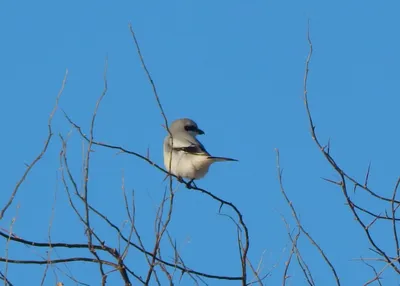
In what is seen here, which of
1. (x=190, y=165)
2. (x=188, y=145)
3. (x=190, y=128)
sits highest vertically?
(x=190, y=128)

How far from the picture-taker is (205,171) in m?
7.87

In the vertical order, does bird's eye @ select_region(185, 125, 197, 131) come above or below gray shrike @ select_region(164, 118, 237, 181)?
above

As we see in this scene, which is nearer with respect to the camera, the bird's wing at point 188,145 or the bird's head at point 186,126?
the bird's wing at point 188,145

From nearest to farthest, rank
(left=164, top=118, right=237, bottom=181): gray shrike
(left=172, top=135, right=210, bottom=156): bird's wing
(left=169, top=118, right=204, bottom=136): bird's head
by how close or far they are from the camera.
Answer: (left=164, top=118, right=237, bottom=181): gray shrike, (left=172, top=135, right=210, bottom=156): bird's wing, (left=169, top=118, right=204, bottom=136): bird's head

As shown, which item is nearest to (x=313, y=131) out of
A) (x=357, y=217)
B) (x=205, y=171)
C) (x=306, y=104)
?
(x=306, y=104)

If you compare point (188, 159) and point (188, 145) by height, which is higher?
point (188, 145)

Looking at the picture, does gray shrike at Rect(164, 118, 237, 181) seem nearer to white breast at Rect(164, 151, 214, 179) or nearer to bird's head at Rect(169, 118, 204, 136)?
white breast at Rect(164, 151, 214, 179)

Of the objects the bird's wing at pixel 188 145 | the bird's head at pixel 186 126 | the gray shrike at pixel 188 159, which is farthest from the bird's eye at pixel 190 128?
the gray shrike at pixel 188 159

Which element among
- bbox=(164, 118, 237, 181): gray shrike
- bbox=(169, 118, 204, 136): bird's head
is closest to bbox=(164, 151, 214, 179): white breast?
bbox=(164, 118, 237, 181): gray shrike

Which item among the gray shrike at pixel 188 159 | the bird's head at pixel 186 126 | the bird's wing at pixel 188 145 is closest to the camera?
the gray shrike at pixel 188 159

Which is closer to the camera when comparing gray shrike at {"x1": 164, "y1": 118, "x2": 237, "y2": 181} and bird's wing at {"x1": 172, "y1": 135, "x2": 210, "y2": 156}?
gray shrike at {"x1": 164, "y1": 118, "x2": 237, "y2": 181}

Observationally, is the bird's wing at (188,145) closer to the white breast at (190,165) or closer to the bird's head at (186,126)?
the white breast at (190,165)

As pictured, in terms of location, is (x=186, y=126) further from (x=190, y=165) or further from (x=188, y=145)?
(x=190, y=165)

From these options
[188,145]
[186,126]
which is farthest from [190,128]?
[188,145]
